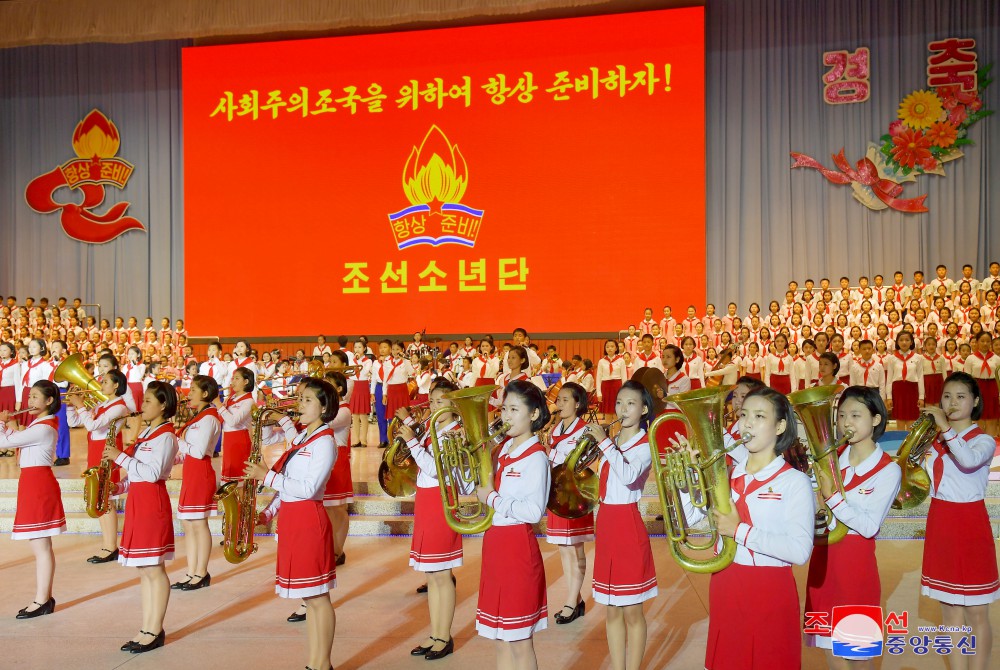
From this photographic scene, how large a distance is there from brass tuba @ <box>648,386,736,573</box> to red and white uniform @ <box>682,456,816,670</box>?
0.28 ft

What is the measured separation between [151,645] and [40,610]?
1009 millimetres

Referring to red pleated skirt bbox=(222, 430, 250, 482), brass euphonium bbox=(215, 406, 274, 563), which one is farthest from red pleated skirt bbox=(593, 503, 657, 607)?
red pleated skirt bbox=(222, 430, 250, 482)

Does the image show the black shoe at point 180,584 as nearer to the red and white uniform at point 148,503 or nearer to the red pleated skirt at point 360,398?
the red and white uniform at point 148,503

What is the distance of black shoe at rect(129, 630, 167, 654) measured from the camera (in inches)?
172

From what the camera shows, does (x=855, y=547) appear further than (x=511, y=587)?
No

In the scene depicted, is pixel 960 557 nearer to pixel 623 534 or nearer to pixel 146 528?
pixel 623 534

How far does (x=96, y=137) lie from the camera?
17672 mm

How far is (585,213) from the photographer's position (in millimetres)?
14125

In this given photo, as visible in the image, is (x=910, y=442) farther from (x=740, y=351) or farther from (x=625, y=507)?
(x=740, y=351)

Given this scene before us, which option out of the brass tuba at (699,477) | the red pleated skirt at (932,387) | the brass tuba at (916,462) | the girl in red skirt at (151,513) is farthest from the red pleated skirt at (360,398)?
the brass tuba at (699,477)

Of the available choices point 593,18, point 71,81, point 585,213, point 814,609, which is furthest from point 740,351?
point 71,81

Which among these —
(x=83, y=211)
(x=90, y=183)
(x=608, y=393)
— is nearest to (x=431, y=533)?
(x=608, y=393)

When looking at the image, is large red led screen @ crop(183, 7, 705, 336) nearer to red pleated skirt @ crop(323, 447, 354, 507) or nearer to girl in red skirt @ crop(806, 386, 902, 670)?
red pleated skirt @ crop(323, 447, 354, 507)

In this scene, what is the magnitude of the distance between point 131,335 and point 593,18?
9.14 m
